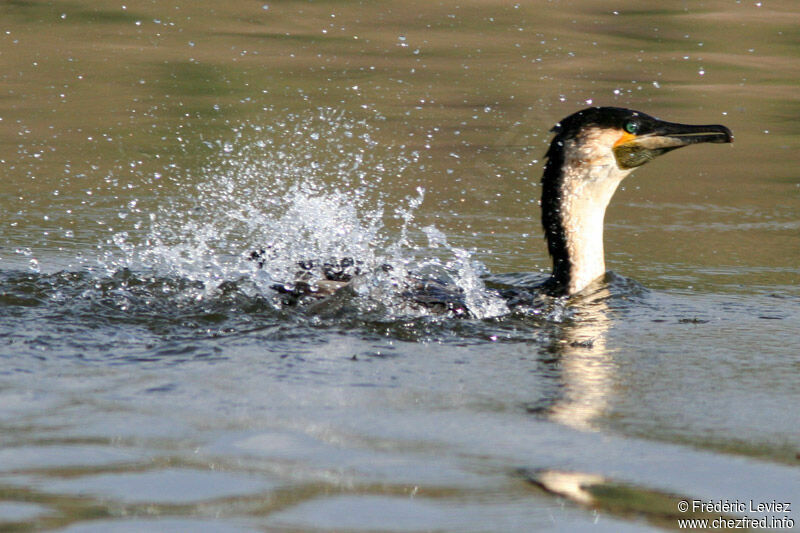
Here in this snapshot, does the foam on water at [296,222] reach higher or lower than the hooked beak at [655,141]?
lower

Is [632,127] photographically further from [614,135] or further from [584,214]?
[584,214]

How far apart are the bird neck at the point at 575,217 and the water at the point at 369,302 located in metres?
0.21

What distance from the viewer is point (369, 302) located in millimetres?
4891

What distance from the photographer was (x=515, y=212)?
7426 mm

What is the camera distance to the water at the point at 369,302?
9.52 ft

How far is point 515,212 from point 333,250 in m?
2.06

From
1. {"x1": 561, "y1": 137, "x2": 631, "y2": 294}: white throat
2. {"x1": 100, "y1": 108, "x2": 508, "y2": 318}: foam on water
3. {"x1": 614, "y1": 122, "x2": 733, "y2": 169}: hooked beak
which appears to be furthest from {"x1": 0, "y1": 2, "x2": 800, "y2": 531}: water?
{"x1": 614, "y1": 122, "x2": 733, "y2": 169}: hooked beak

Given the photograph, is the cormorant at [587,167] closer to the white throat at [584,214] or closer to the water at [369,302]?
the white throat at [584,214]

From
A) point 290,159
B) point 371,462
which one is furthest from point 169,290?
point 290,159

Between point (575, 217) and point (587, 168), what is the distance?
25 centimetres

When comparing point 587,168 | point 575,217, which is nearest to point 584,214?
point 575,217

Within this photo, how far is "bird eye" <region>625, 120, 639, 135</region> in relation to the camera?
5686 millimetres

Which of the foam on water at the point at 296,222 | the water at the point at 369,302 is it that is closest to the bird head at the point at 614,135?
the water at the point at 369,302

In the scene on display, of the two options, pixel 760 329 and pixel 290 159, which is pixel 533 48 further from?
pixel 760 329
